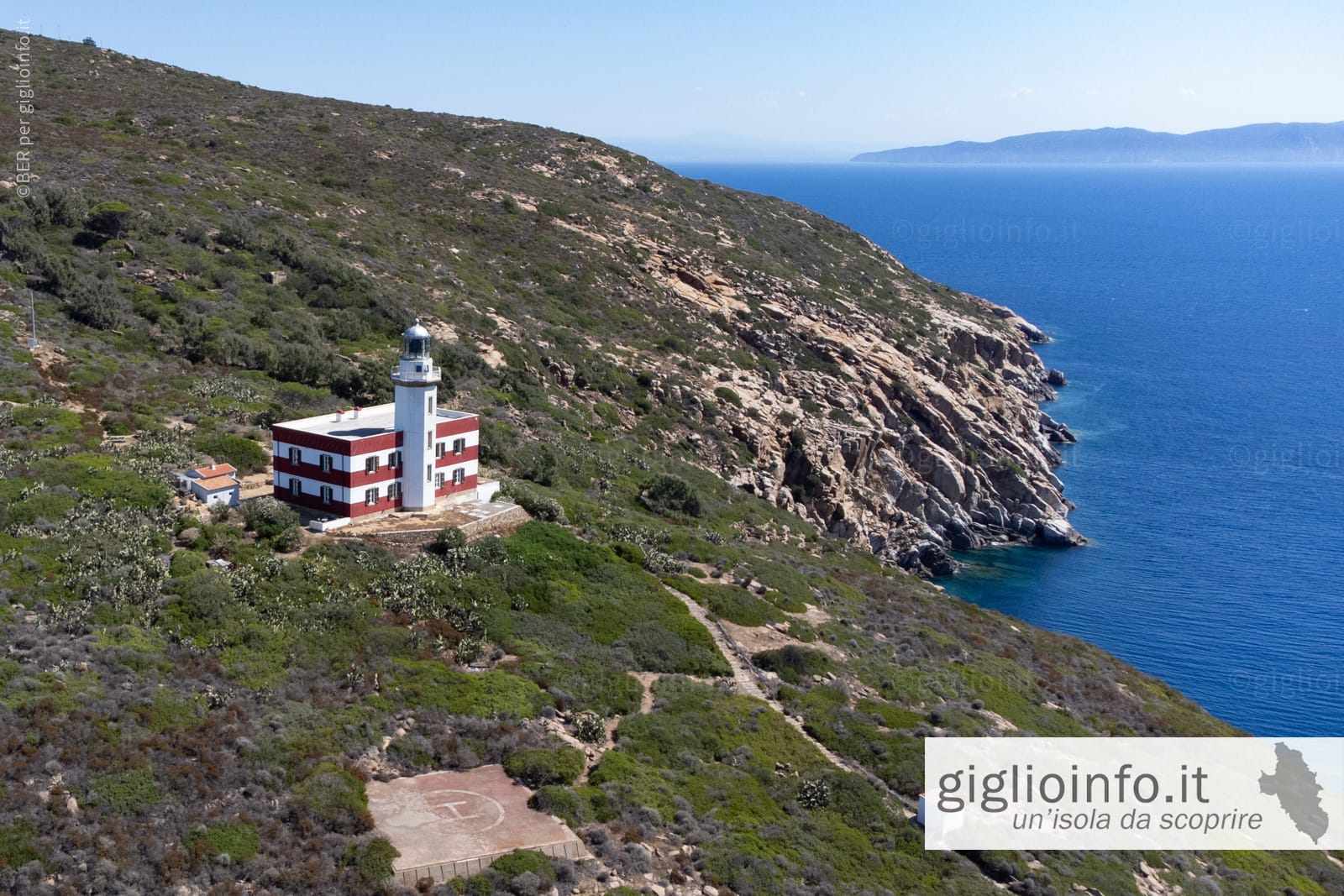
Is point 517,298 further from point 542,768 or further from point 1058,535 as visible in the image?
point 542,768

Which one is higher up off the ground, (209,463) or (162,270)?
(162,270)

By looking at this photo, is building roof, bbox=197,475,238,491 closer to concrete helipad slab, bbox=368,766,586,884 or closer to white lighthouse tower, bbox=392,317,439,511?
white lighthouse tower, bbox=392,317,439,511

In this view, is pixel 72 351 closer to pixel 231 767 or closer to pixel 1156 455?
pixel 231 767

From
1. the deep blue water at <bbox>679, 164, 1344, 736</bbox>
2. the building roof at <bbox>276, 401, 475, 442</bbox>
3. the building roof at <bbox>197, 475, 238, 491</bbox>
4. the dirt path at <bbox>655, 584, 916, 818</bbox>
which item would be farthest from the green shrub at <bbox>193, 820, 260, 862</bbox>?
the deep blue water at <bbox>679, 164, 1344, 736</bbox>

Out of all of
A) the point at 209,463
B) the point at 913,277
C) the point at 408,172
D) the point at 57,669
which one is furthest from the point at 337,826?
the point at 913,277

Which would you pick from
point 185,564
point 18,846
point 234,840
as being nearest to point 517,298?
point 185,564

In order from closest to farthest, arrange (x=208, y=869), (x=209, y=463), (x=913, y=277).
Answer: (x=208, y=869)
(x=209, y=463)
(x=913, y=277)

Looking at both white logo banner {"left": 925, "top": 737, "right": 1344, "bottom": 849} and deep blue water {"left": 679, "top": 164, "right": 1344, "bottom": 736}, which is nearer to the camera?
white logo banner {"left": 925, "top": 737, "right": 1344, "bottom": 849}
